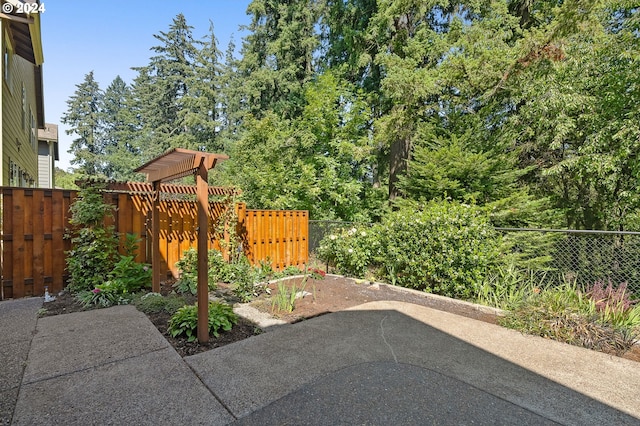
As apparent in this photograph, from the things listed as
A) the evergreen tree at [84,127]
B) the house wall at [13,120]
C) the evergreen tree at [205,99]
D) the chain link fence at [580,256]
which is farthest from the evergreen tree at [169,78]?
the chain link fence at [580,256]

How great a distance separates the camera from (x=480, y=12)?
29.4ft

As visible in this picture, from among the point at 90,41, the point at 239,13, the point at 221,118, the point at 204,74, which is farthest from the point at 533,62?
the point at 204,74

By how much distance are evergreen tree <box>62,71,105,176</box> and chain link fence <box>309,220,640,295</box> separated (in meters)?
32.9

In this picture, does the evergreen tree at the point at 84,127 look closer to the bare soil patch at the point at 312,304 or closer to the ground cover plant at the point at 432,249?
the bare soil patch at the point at 312,304

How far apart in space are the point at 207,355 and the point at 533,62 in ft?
24.9

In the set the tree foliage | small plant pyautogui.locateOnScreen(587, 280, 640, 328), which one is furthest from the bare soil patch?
the tree foliage

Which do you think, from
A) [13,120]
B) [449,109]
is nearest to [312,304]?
[449,109]

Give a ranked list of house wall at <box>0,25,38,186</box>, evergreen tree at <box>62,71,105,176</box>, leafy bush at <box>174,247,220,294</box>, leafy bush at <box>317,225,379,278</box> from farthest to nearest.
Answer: evergreen tree at <box>62,71,105,176</box> < leafy bush at <box>317,225,379,278</box> < house wall at <box>0,25,38,186</box> < leafy bush at <box>174,247,220,294</box>

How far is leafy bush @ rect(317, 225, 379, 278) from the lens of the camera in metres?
5.88

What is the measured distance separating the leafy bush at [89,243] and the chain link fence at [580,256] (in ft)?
19.6

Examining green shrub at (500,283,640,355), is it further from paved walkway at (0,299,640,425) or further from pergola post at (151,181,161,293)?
pergola post at (151,181,161,293)

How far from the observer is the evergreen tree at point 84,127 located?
91.7ft

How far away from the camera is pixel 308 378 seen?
2.28 metres

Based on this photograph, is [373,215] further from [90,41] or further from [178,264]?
[90,41]
